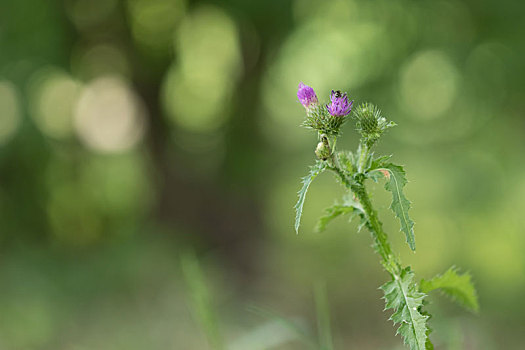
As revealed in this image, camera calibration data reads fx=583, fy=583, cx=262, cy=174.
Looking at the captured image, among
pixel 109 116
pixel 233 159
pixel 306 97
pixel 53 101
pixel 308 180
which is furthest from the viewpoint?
pixel 109 116

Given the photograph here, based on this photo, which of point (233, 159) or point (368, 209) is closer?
point (368, 209)

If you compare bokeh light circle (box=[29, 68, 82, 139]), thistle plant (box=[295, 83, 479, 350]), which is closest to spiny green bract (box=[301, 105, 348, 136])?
thistle plant (box=[295, 83, 479, 350])

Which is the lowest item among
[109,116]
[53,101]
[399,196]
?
[399,196]

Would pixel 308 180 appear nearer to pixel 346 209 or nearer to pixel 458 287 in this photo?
pixel 346 209

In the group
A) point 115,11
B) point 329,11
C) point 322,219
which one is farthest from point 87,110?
point 322,219

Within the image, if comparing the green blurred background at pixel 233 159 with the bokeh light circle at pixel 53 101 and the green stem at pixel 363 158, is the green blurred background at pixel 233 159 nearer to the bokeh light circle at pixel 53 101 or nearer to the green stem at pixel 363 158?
the bokeh light circle at pixel 53 101

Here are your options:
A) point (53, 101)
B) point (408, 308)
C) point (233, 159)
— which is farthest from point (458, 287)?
point (233, 159)

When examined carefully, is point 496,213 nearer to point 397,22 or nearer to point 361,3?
point 397,22

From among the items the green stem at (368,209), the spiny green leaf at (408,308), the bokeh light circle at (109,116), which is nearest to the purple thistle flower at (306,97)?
the green stem at (368,209)
